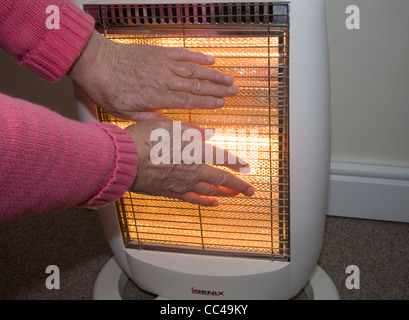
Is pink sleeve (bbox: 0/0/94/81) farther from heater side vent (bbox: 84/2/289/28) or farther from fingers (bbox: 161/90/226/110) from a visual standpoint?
fingers (bbox: 161/90/226/110)

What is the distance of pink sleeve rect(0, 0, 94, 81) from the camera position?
2.15ft

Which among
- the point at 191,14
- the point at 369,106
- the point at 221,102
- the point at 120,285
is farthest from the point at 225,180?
the point at 369,106

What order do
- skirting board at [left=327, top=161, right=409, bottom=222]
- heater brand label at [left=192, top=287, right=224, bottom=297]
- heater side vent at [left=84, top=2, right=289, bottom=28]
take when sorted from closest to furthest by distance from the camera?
1. heater side vent at [left=84, top=2, right=289, bottom=28]
2. heater brand label at [left=192, top=287, right=224, bottom=297]
3. skirting board at [left=327, top=161, right=409, bottom=222]

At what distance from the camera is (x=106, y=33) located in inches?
27.8

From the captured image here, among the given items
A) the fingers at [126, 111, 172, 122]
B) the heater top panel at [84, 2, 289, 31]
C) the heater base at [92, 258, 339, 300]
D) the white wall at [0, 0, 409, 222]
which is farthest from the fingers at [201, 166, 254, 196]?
the white wall at [0, 0, 409, 222]

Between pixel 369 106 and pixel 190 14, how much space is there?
0.57m

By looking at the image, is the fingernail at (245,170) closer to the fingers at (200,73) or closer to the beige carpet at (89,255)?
the fingers at (200,73)

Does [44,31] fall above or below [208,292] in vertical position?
above

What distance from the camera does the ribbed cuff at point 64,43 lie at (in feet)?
2.15

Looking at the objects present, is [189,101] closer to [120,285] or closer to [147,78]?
[147,78]

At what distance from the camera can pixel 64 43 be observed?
66 centimetres

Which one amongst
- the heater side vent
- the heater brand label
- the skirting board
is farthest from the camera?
the skirting board

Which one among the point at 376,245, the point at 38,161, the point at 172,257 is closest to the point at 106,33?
the point at 38,161

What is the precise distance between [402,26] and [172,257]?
26.0 inches
